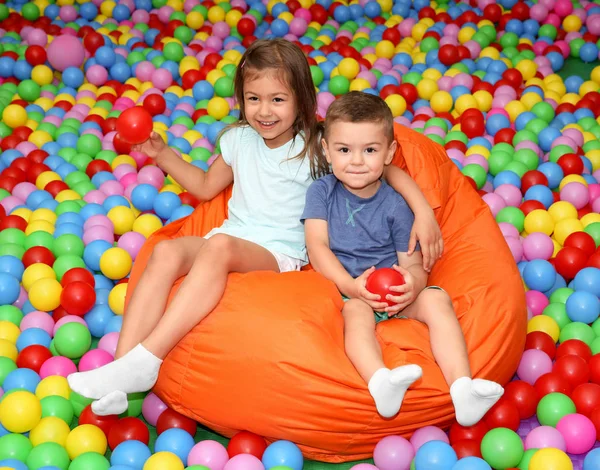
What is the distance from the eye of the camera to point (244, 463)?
6.84ft

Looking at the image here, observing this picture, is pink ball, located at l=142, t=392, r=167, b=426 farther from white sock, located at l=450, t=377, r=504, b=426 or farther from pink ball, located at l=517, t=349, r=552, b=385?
pink ball, located at l=517, t=349, r=552, b=385

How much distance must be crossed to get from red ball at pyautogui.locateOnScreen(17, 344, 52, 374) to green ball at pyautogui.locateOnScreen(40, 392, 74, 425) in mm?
202

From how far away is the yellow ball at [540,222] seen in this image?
10.2 feet

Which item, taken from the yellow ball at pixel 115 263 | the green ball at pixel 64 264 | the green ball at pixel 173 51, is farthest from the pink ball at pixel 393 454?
the green ball at pixel 173 51

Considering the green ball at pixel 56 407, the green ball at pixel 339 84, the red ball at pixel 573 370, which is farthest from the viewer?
the green ball at pixel 339 84

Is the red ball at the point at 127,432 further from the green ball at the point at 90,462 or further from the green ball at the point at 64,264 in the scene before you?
the green ball at the point at 64,264

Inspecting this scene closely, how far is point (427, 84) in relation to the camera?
13.3 feet

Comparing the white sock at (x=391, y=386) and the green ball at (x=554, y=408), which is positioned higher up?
the white sock at (x=391, y=386)

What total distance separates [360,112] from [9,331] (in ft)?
4.29

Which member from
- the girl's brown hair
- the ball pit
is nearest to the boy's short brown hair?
the girl's brown hair

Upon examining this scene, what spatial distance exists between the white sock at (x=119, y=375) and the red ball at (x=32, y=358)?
38cm

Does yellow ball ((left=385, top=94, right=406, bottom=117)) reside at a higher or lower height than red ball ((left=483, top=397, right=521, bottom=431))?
higher

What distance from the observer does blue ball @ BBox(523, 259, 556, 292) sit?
2852mm

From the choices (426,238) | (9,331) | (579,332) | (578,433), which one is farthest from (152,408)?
(579,332)
